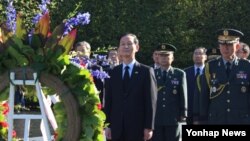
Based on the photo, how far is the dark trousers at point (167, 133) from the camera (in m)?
8.71

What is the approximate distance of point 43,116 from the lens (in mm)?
5301

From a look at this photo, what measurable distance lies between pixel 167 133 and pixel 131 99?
7.33 feet

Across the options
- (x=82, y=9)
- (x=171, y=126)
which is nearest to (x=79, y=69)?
(x=171, y=126)

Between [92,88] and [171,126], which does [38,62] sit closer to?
[92,88]

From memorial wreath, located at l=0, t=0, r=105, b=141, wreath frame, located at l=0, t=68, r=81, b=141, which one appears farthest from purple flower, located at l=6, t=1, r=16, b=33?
wreath frame, located at l=0, t=68, r=81, b=141

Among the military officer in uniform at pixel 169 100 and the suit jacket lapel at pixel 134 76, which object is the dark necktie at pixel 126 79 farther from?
the military officer in uniform at pixel 169 100

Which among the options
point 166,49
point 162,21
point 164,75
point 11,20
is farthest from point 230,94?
→ point 162,21

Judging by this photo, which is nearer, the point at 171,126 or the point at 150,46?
the point at 171,126

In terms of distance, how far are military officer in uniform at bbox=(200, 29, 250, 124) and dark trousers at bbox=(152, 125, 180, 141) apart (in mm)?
1481

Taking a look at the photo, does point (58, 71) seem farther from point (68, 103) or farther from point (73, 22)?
point (73, 22)

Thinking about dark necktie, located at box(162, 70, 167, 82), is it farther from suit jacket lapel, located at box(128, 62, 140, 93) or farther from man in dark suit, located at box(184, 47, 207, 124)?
suit jacket lapel, located at box(128, 62, 140, 93)

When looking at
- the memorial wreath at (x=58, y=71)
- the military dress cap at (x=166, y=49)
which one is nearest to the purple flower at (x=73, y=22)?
the memorial wreath at (x=58, y=71)

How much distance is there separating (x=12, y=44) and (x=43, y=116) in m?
0.68

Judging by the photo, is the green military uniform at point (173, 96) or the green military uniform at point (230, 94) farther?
the green military uniform at point (173, 96)
